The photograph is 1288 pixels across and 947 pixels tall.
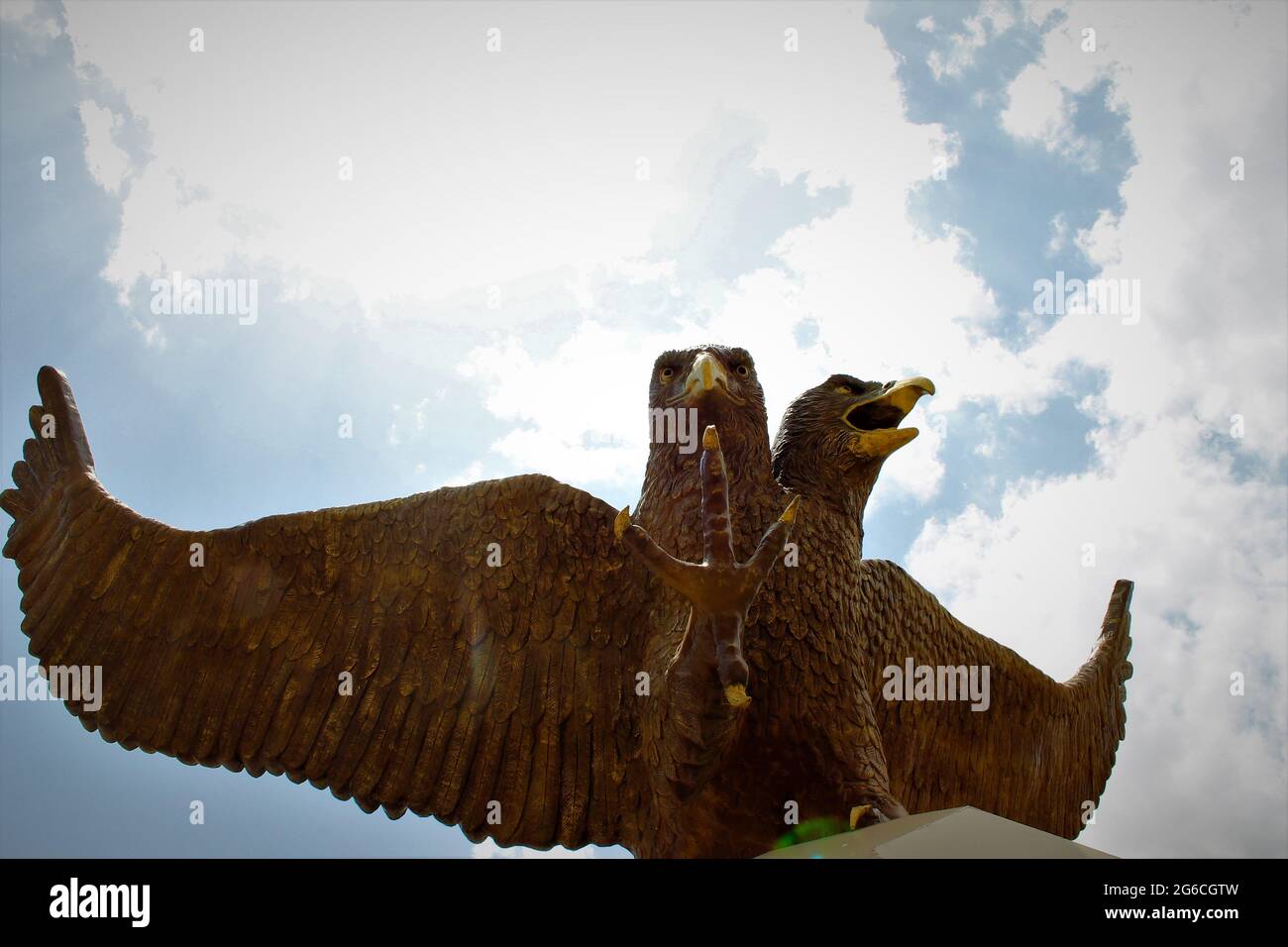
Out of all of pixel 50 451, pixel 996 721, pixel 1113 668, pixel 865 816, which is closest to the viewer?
pixel 865 816

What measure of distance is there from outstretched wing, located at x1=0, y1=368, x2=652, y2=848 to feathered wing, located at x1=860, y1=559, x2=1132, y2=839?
113 cm

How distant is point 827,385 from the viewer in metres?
4.19

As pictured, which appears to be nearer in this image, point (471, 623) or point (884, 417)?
point (471, 623)

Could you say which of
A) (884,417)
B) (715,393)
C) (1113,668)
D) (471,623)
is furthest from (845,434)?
(1113,668)

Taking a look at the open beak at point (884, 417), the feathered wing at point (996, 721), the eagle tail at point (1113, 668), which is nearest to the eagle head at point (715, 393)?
the open beak at point (884, 417)

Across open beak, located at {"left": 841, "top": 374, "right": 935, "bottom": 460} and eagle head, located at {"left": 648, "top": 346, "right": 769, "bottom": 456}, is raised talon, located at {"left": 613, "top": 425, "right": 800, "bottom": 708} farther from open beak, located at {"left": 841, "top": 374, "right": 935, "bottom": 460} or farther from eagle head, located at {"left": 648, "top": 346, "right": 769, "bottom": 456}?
open beak, located at {"left": 841, "top": 374, "right": 935, "bottom": 460}

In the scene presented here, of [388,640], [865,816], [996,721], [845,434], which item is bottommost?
[865,816]

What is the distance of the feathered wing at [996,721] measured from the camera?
4098 millimetres

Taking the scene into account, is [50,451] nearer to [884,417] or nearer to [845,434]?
[845,434]

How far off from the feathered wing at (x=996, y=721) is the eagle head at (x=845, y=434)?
0.43 meters

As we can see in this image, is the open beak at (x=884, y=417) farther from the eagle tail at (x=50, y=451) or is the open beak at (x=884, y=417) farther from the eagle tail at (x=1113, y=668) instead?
the eagle tail at (x=50, y=451)

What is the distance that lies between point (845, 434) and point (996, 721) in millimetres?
1564

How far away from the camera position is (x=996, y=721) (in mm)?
4383
